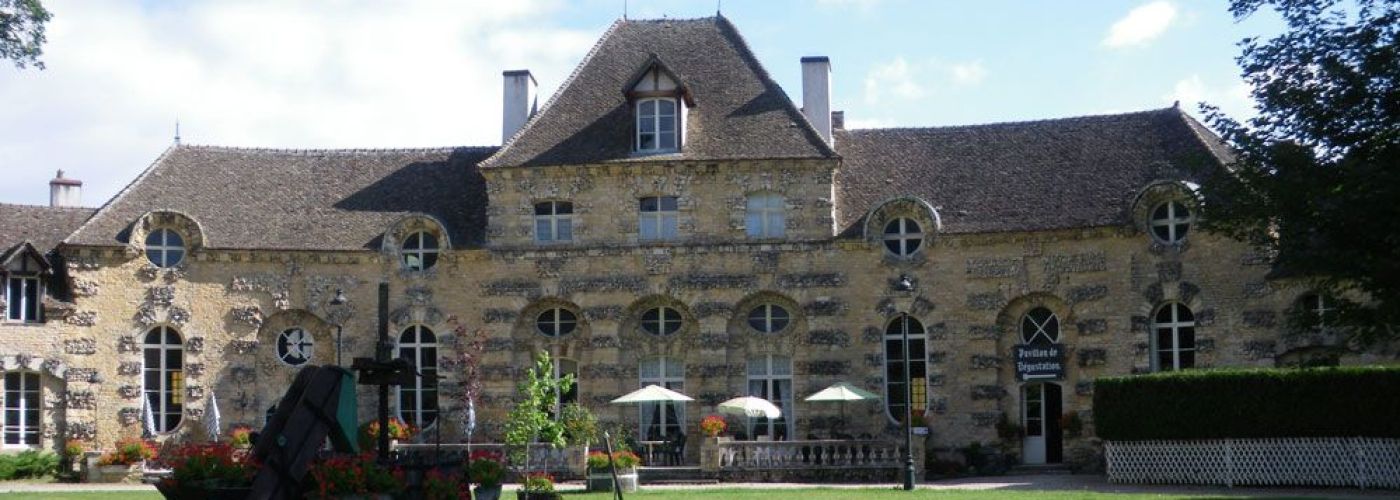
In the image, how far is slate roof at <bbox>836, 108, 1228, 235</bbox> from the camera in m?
37.7

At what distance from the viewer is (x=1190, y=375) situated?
31703 mm

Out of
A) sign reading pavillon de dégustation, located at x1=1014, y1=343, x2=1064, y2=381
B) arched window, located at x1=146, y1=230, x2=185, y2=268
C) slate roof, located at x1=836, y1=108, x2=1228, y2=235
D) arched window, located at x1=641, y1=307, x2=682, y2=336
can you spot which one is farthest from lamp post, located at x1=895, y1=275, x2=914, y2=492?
arched window, located at x1=146, y1=230, x2=185, y2=268

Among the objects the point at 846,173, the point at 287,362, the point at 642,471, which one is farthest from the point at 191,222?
the point at 846,173

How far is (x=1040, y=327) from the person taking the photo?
37.7m

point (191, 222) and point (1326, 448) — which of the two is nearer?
point (1326, 448)

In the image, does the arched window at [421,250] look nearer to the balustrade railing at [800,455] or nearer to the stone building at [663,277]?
the stone building at [663,277]

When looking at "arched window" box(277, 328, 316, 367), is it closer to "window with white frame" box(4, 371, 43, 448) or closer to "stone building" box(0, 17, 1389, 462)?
"stone building" box(0, 17, 1389, 462)

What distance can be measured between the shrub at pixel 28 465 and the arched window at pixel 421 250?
352 inches

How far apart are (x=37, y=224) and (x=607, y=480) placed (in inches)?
707

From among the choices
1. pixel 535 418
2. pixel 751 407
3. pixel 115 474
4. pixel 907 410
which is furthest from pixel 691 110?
pixel 115 474

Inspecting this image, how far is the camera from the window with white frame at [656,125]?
39.2 metres

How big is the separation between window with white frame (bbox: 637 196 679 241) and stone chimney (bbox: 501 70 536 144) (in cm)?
454

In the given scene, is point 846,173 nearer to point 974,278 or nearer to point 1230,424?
point 974,278

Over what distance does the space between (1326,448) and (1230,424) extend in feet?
5.72
